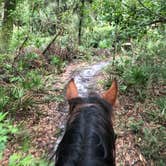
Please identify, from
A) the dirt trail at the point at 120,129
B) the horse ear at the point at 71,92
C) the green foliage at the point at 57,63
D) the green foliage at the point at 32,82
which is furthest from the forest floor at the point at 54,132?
the green foliage at the point at 57,63

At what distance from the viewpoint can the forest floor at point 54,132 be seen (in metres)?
6.58

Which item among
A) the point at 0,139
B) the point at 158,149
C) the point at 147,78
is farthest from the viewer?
the point at 147,78

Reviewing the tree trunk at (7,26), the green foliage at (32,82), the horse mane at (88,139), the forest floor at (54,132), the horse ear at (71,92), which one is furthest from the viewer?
the tree trunk at (7,26)

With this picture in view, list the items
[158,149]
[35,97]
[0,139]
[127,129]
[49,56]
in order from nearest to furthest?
[0,139], [158,149], [127,129], [35,97], [49,56]

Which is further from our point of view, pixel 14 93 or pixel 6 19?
pixel 6 19

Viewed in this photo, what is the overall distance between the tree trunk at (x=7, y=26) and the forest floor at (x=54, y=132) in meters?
4.57

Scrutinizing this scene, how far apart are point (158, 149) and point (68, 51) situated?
9422 millimetres

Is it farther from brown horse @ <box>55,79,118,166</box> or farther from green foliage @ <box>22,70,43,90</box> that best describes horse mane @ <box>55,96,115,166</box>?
green foliage @ <box>22,70,43,90</box>

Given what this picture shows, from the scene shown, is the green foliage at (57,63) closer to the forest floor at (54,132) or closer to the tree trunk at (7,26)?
the tree trunk at (7,26)

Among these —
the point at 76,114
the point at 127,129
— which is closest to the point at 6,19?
the point at 127,129

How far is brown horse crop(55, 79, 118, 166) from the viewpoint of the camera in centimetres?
228

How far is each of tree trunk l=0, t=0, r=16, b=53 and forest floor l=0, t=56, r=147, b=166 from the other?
15.0 ft

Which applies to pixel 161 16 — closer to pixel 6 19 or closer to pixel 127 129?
pixel 127 129

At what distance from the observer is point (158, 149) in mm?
7094
